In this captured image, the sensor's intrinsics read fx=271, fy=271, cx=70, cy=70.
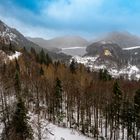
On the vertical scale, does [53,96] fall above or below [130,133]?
above

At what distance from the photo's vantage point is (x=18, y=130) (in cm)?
5178

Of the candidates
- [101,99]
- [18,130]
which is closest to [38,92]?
[101,99]

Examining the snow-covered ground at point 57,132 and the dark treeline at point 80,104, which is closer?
the snow-covered ground at point 57,132

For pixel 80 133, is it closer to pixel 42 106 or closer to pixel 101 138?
pixel 101 138

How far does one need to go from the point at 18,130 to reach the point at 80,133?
75.2ft

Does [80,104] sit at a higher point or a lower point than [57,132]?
higher

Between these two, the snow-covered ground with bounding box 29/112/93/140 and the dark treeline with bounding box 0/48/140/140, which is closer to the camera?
the snow-covered ground with bounding box 29/112/93/140

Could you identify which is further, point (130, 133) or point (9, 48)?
point (9, 48)

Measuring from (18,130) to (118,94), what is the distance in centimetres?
2845

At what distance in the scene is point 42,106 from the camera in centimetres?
7712

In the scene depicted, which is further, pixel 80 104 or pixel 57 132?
pixel 80 104

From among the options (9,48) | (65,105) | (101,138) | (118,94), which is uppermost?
(9,48)

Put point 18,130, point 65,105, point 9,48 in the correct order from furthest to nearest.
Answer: point 9,48 < point 65,105 < point 18,130

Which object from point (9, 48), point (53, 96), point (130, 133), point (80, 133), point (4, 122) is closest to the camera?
point (4, 122)
